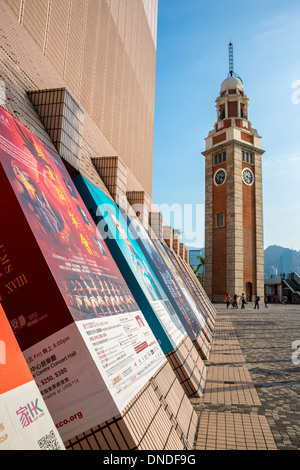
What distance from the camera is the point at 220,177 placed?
116 feet

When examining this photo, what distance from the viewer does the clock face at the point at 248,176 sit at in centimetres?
3475

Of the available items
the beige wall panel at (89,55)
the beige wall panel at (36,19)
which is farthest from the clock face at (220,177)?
the beige wall panel at (36,19)

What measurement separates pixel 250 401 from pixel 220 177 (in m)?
32.6

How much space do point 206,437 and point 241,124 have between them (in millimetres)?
37242

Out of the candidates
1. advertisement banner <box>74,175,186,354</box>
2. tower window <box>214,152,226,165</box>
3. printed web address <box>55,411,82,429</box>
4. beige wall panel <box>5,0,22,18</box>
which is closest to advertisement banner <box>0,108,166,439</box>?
printed web address <box>55,411,82,429</box>

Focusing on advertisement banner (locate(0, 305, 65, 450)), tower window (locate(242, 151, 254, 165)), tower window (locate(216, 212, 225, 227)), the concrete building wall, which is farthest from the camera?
tower window (locate(242, 151, 254, 165))

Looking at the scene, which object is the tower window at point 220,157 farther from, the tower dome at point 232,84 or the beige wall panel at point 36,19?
the beige wall panel at point 36,19

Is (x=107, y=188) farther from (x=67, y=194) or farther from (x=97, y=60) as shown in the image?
(x=97, y=60)

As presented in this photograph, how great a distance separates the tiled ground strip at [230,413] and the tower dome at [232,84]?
38.2 meters

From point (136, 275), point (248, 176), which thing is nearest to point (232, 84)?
point (248, 176)

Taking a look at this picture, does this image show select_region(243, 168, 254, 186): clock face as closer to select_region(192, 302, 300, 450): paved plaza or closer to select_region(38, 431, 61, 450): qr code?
select_region(192, 302, 300, 450): paved plaza

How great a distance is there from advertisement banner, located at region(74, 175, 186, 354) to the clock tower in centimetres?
2885

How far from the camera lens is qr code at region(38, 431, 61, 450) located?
1380 millimetres

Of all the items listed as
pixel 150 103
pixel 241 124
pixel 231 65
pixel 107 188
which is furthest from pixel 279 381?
pixel 231 65
